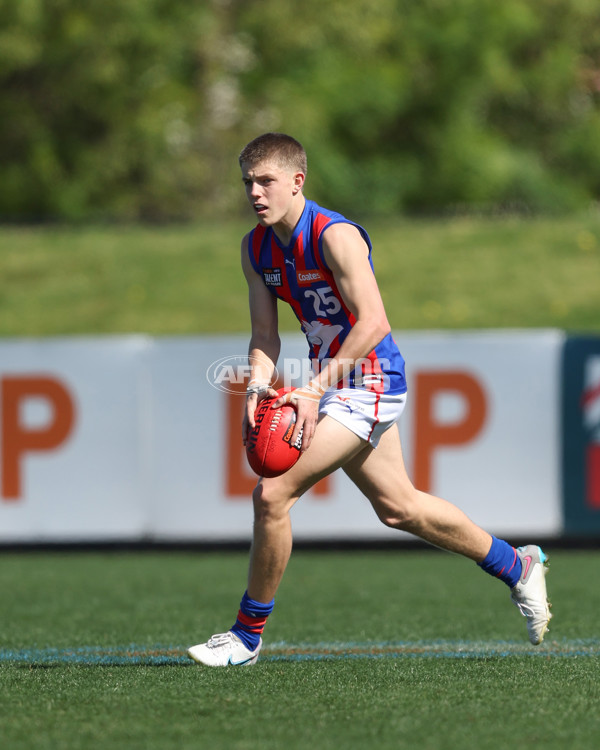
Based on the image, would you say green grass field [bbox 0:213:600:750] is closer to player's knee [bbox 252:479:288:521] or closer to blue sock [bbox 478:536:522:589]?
blue sock [bbox 478:536:522:589]

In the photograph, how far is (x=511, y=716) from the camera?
12.3 ft

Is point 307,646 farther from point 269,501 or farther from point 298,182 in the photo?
point 298,182

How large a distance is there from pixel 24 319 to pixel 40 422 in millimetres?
5557

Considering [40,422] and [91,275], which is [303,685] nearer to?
[40,422]

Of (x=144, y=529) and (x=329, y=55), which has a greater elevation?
(x=329, y=55)

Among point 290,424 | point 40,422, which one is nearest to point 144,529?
point 40,422

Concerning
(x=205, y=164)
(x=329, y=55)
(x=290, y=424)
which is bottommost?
(x=290, y=424)

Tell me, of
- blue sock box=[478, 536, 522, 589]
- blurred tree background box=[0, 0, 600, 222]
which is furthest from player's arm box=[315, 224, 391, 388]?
blurred tree background box=[0, 0, 600, 222]

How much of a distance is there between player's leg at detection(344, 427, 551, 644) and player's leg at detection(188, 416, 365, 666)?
5.8 inches

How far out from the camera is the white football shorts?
15.1 ft

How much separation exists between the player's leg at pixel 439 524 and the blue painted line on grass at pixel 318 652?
259mm

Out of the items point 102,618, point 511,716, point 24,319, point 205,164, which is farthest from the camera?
point 205,164

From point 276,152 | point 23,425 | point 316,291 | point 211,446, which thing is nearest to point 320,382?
point 316,291

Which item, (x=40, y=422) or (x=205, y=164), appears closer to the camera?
(x=40, y=422)
